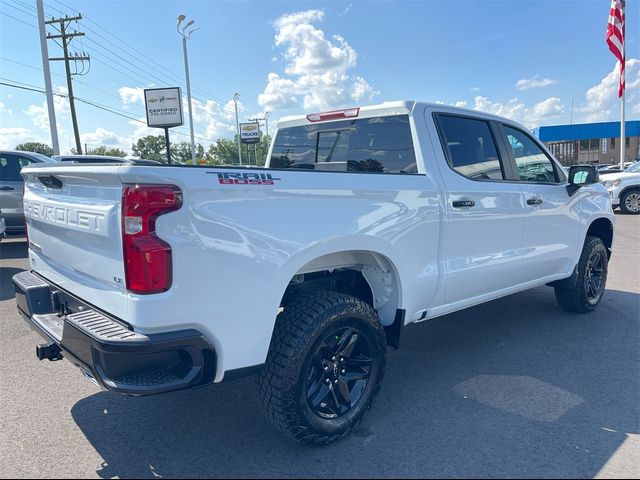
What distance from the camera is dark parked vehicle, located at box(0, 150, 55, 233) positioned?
8.91m

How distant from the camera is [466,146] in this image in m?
3.73

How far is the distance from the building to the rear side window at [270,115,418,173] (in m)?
45.7

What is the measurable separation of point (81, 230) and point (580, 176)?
14.2 ft

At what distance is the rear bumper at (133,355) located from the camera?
81.1 inches

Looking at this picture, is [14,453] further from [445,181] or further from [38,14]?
[38,14]

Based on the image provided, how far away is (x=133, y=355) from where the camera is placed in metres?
2.05

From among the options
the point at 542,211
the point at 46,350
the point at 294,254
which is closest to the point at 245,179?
the point at 294,254

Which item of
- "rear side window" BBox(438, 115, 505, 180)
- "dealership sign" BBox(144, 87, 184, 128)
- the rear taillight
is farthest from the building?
the rear taillight

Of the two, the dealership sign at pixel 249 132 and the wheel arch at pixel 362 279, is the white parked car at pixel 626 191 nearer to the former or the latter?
the wheel arch at pixel 362 279

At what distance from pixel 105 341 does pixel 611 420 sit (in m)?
3.02

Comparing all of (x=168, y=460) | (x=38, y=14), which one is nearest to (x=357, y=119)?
(x=168, y=460)

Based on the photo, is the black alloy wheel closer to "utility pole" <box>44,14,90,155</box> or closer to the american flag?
the american flag

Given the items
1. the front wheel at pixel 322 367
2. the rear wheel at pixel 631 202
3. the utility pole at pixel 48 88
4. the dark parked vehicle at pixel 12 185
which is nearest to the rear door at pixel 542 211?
the front wheel at pixel 322 367

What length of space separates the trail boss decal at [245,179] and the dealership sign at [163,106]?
83.3ft
